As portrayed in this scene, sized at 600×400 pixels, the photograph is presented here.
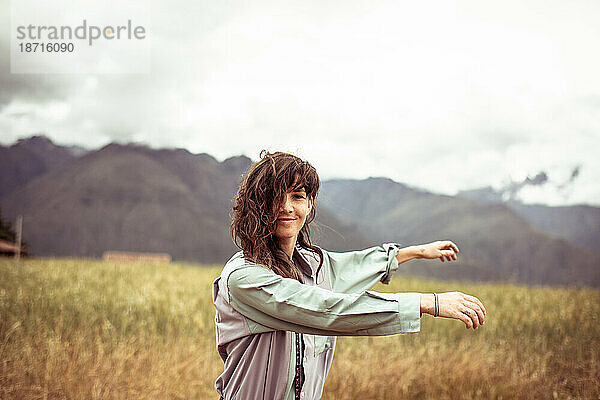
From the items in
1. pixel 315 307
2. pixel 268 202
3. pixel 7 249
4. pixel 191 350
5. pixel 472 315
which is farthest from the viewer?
pixel 7 249

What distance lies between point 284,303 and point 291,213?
0.23 m

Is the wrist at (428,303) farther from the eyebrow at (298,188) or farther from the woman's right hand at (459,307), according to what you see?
the eyebrow at (298,188)

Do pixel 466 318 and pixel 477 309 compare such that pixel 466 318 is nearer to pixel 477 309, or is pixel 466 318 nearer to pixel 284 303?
pixel 477 309

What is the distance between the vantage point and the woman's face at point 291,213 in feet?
4.20

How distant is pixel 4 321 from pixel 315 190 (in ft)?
7.30

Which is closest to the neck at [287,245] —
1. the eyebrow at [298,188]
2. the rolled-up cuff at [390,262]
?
the eyebrow at [298,188]

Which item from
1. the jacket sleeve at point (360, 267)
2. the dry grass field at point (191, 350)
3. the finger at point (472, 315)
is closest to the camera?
the finger at point (472, 315)

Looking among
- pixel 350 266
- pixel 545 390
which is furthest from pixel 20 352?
pixel 545 390

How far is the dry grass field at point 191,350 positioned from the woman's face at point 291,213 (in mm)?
1530

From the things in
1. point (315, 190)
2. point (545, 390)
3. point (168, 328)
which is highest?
point (315, 190)

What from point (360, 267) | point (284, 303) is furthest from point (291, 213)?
point (360, 267)

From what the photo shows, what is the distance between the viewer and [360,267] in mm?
1552

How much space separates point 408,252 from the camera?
5.14 feet

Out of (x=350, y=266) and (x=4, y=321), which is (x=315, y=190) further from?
(x=4, y=321)
